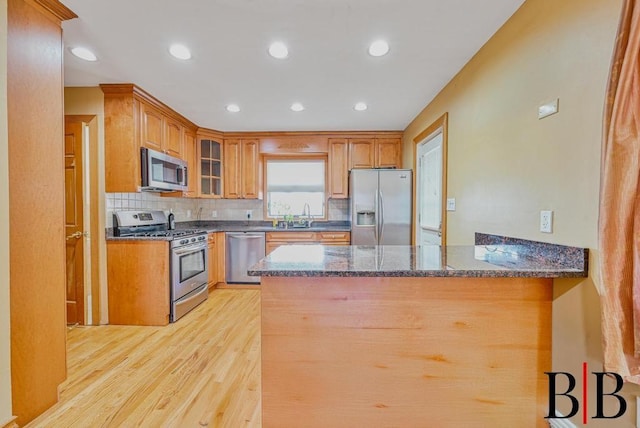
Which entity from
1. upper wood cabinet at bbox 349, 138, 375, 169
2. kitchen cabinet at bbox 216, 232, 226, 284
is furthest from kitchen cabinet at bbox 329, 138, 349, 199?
kitchen cabinet at bbox 216, 232, 226, 284

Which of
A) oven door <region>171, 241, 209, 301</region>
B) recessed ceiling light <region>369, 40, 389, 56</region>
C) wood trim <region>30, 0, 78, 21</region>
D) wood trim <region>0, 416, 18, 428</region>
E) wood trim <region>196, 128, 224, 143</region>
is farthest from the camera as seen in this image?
wood trim <region>196, 128, 224, 143</region>

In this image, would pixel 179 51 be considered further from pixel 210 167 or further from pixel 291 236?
pixel 291 236

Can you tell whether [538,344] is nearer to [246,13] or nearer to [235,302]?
[246,13]

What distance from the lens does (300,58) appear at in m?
2.34

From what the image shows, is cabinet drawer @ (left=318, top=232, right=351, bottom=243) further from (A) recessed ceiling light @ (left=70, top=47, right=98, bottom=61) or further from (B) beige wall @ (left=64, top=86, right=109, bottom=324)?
(A) recessed ceiling light @ (left=70, top=47, right=98, bottom=61)

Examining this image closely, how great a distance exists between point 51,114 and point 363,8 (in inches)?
74.6

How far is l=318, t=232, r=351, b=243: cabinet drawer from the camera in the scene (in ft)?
14.3

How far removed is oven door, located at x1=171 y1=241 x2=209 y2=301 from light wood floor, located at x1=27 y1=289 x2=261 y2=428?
1.13 ft

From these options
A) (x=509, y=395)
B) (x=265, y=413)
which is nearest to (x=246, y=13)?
(x=265, y=413)

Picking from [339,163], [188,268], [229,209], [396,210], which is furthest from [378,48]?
[229,209]

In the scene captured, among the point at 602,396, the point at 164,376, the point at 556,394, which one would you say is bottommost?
the point at 164,376

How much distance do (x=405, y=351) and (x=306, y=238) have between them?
2998mm

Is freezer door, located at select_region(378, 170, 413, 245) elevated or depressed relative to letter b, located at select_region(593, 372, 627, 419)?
elevated

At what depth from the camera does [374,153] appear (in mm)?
4645
